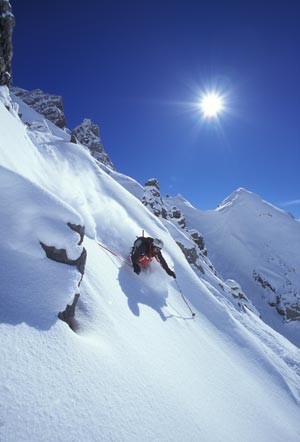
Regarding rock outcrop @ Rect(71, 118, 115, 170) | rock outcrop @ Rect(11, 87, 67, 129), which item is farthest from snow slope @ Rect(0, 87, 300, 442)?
rock outcrop @ Rect(11, 87, 67, 129)

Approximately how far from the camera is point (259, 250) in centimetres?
5641

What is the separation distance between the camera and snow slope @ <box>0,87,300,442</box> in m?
2.68

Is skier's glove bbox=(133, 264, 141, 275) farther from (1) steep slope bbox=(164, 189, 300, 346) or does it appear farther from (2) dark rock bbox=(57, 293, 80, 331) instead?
(1) steep slope bbox=(164, 189, 300, 346)

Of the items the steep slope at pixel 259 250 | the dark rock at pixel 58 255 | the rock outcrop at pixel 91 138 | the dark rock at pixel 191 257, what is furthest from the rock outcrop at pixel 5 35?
the steep slope at pixel 259 250

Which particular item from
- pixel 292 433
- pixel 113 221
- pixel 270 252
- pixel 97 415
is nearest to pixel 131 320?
pixel 97 415

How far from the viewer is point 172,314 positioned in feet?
23.6

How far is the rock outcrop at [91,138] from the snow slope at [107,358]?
50.6 meters

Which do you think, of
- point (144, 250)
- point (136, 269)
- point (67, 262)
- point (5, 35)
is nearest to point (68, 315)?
point (67, 262)

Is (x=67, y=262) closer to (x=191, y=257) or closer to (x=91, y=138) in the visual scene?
(x=191, y=257)

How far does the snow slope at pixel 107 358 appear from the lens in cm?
268

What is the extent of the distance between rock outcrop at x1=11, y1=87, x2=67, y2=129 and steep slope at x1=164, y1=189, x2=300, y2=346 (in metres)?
38.2

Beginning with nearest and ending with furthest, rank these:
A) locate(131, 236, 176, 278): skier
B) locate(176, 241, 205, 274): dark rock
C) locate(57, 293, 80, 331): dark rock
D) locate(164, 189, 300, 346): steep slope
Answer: locate(57, 293, 80, 331): dark rock → locate(131, 236, 176, 278): skier → locate(176, 241, 205, 274): dark rock → locate(164, 189, 300, 346): steep slope

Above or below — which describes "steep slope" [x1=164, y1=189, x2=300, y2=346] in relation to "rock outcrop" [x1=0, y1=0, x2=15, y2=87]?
above

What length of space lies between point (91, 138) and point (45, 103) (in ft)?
58.7
